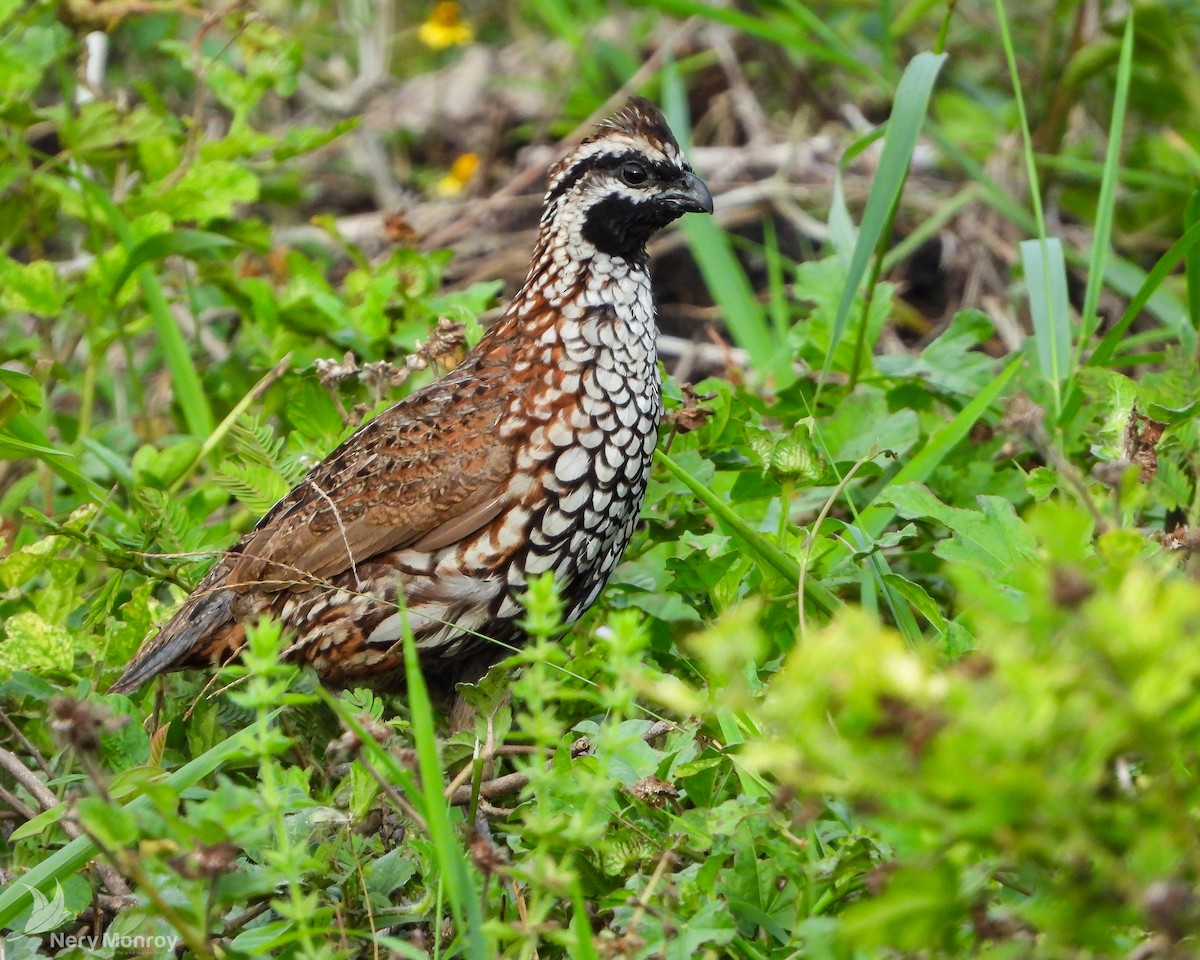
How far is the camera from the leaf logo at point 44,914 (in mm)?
2811

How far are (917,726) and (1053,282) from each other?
9.04 feet

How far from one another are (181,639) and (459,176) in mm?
4012

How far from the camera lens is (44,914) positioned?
2834 mm

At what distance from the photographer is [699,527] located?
390 centimetres

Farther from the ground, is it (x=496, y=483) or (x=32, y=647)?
(x=496, y=483)

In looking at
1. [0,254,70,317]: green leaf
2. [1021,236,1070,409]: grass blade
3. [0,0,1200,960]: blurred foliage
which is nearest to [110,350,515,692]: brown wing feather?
[0,0,1200,960]: blurred foliage

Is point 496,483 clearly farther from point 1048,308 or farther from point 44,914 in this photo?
point 1048,308

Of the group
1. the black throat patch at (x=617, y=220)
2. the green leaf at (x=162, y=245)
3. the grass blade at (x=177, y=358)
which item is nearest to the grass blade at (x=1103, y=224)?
the black throat patch at (x=617, y=220)

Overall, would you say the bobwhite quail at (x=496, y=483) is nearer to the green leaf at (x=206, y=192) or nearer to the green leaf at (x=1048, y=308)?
the green leaf at (x=1048, y=308)

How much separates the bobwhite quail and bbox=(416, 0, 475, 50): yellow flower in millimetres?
4134

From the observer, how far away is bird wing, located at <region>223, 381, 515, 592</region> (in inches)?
139

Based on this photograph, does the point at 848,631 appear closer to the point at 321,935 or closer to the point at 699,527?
the point at 321,935

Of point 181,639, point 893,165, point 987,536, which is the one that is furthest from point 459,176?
point 987,536

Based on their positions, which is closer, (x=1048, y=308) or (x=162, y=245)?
(x=1048, y=308)
